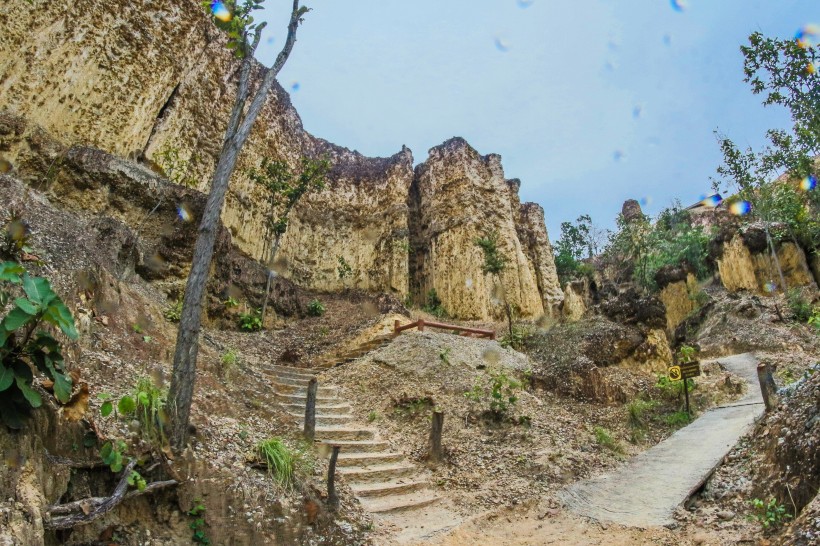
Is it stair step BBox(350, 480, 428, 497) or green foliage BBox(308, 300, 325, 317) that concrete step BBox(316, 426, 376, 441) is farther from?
green foliage BBox(308, 300, 325, 317)

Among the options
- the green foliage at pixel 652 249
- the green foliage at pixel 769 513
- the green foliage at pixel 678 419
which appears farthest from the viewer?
→ the green foliage at pixel 652 249

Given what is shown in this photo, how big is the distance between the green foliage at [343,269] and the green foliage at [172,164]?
10409 millimetres

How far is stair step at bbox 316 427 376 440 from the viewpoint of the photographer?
834 centimetres

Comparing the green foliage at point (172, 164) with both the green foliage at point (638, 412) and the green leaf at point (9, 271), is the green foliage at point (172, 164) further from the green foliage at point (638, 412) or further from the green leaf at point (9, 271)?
the green foliage at point (638, 412)

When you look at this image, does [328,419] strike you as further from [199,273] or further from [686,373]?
[686,373]

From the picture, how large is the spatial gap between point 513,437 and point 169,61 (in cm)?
1831

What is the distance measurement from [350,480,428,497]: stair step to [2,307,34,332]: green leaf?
487 cm

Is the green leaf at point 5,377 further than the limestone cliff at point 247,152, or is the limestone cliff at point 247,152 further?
the limestone cliff at point 247,152

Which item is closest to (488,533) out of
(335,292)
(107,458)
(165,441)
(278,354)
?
(165,441)

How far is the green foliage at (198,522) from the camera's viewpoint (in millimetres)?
4453

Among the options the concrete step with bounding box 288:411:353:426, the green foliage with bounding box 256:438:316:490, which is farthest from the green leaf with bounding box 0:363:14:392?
the concrete step with bounding box 288:411:353:426

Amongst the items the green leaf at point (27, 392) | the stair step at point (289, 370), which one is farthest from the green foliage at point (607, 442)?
the green leaf at point (27, 392)

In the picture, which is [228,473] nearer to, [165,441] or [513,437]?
[165,441]

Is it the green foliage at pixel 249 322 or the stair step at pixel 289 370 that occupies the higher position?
the green foliage at pixel 249 322
